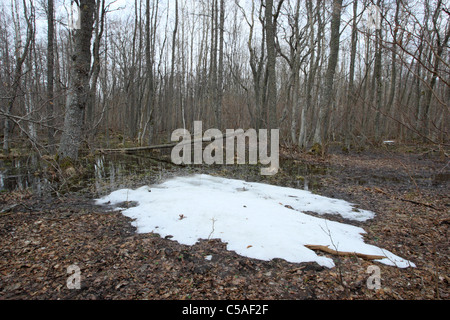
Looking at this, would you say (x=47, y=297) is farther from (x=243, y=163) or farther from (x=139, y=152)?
(x=139, y=152)

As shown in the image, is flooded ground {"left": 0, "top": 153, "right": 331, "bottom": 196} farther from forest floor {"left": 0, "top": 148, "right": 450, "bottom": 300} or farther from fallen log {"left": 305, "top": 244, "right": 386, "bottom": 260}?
fallen log {"left": 305, "top": 244, "right": 386, "bottom": 260}

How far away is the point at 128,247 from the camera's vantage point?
328 centimetres

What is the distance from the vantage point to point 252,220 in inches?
156

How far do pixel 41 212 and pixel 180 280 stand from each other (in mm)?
3489

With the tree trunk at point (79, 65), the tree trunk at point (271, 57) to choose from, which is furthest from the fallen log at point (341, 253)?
the tree trunk at point (79, 65)

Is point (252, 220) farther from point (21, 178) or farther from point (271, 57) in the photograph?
point (21, 178)

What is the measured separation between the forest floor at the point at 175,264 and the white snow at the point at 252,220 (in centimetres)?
19

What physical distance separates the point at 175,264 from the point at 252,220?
1.49 meters

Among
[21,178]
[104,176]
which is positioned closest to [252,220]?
[104,176]

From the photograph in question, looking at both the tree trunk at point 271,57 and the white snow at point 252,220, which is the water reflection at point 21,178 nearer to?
the white snow at point 252,220

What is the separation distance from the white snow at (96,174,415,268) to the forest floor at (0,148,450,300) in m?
0.19

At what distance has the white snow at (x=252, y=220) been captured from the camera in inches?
127

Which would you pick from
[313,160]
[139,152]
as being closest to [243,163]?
[313,160]
